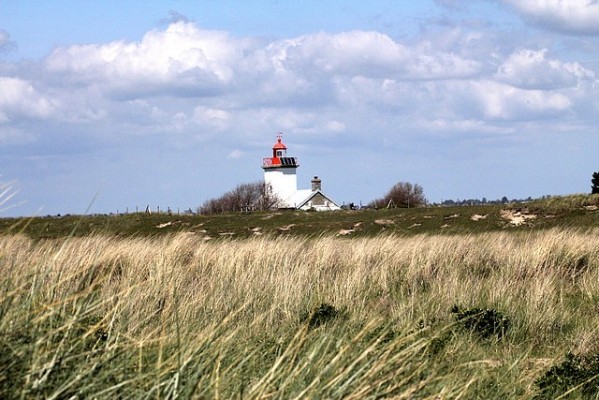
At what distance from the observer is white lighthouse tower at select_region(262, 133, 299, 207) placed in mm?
76188

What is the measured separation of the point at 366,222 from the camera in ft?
95.0

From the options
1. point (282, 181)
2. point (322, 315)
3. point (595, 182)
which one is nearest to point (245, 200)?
point (282, 181)

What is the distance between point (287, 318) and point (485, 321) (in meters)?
1.75

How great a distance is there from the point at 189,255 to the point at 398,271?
10.2 ft

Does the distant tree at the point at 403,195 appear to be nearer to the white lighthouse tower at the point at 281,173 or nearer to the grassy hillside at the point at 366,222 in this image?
the white lighthouse tower at the point at 281,173

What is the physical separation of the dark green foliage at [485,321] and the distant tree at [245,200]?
6526cm

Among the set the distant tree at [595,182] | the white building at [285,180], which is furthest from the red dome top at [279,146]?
the distant tree at [595,182]

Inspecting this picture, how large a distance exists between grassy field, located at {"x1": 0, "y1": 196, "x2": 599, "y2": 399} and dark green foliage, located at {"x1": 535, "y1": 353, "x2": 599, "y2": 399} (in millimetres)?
16

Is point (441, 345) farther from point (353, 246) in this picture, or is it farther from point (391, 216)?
point (391, 216)

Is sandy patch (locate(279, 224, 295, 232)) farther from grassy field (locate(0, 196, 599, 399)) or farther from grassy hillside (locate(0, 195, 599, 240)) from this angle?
grassy field (locate(0, 196, 599, 399))

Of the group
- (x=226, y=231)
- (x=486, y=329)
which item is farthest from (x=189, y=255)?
(x=226, y=231)

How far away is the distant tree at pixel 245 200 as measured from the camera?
75875 mm

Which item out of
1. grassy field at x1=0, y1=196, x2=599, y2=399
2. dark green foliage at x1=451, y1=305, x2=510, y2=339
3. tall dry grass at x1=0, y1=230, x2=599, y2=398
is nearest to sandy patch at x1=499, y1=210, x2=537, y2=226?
grassy field at x1=0, y1=196, x2=599, y2=399

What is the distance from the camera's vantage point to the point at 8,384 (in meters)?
3.39
